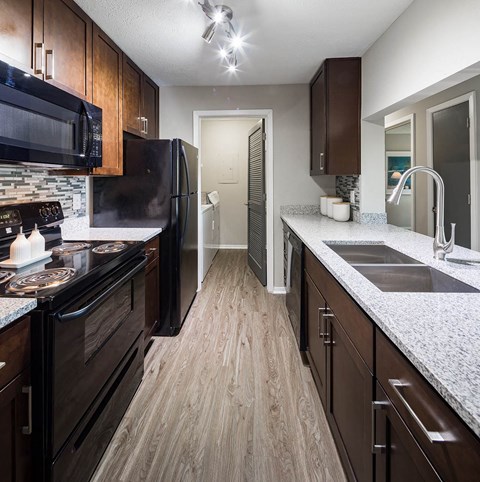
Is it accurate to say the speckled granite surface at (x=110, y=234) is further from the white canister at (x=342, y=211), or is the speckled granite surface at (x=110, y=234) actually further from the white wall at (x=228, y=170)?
the white wall at (x=228, y=170)

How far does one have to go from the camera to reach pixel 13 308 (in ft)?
3.37

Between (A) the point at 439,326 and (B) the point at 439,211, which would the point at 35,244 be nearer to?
(A) the point at 439,326

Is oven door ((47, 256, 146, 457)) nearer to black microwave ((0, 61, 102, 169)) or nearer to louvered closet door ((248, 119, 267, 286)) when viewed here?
black microwave ((0, 61, 102, 169))

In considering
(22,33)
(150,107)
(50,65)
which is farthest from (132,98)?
(22,33)

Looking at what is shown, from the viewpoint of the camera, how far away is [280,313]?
332cm

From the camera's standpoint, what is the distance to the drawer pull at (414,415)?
2.09 ft

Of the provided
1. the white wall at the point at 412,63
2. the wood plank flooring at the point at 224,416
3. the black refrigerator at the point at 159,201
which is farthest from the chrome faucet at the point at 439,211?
the black refrigerator at the point at 159,201

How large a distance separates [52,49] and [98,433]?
1853mm

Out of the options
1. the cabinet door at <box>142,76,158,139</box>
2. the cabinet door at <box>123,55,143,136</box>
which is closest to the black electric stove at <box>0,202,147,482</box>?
the cabinet door at <box>123,55,143,136</box>

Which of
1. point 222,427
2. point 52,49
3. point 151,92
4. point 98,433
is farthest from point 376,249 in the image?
point 151,92

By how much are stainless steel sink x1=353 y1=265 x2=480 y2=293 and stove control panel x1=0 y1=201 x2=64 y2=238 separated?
175 centimetres

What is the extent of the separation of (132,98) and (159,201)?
39.0 inches

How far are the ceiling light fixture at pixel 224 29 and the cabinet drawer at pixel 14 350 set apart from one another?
1.80 m

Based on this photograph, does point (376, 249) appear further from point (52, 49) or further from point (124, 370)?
point (52, 49)
